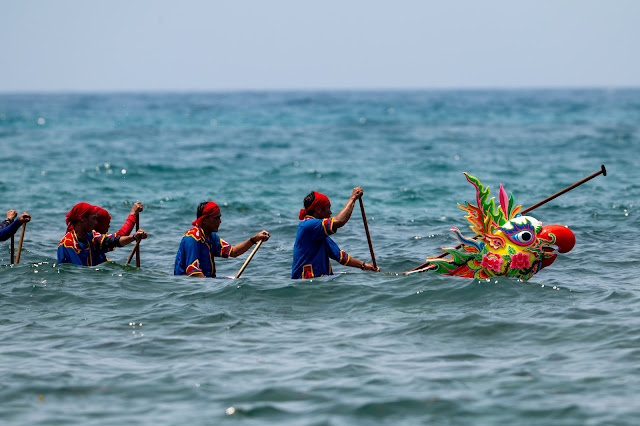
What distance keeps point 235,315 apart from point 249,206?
37.1ft

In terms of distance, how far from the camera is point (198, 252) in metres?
11.1

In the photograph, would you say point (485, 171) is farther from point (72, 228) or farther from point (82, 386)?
point (82, 386)

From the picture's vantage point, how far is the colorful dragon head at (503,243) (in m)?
10.6

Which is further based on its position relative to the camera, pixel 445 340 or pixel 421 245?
pixel 421 245

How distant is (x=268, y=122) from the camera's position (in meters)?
62.2

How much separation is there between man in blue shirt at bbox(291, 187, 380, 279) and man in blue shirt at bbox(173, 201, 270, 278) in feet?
2.54

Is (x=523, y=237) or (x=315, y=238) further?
(x=315, y=238)

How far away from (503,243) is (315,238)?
255 centimetres

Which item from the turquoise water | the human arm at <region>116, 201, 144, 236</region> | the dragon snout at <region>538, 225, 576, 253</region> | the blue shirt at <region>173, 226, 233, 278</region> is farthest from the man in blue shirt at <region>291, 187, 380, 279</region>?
the dragon snout at <region>538, 225, 576, 253</region>

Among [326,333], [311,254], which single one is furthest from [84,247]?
[326,333]

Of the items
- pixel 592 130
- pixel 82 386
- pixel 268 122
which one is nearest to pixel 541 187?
pixel 82 386

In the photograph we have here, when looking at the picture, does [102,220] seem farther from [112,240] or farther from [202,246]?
[202,246]

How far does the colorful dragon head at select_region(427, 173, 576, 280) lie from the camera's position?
10641 millimetres

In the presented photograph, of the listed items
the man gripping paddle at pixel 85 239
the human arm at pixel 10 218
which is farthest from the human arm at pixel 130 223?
the human arm at pixel 10 218
